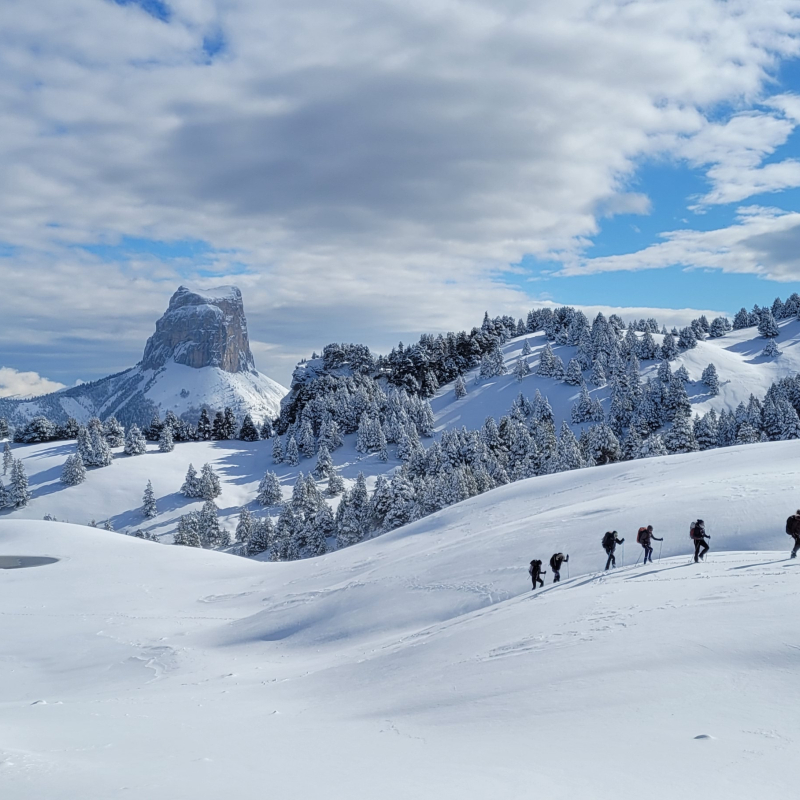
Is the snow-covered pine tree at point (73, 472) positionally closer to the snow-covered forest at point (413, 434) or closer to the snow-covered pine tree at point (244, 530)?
the snow-covered forest at point (413, 434)

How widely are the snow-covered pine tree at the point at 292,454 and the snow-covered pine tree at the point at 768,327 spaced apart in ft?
412

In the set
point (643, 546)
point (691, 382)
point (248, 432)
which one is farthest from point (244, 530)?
point (691, 382)

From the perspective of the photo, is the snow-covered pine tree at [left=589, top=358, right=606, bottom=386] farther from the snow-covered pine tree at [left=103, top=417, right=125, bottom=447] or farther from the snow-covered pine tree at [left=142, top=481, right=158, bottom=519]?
the snow-covered pine tree at [left=103, top=417, right=125, bottom=447]

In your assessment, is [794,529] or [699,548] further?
[699,548]

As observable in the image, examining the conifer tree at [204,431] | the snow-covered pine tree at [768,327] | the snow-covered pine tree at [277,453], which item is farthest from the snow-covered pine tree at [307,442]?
the snow-covered pine tree at [768,327]

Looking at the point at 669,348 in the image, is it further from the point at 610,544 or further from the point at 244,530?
the point at 610,544

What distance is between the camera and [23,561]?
37250 mm

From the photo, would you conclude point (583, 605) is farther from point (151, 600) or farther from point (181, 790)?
point (151, 600)

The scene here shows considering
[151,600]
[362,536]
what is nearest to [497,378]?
[362,536]

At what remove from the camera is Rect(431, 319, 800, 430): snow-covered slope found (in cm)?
11525

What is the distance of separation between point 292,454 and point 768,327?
12738 cm

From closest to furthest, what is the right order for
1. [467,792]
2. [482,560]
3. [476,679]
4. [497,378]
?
1. [467,792]
2. [476,679]
3. [482,560]
4. [497,378]

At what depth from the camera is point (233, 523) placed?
306 feet

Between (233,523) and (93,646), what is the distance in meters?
72.1
